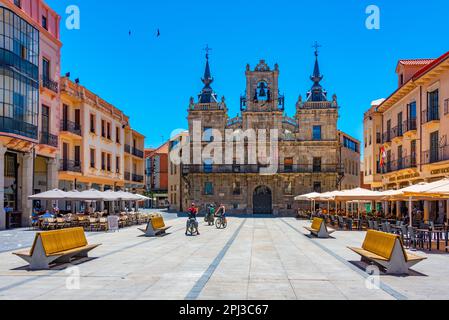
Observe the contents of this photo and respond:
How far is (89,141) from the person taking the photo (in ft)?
125

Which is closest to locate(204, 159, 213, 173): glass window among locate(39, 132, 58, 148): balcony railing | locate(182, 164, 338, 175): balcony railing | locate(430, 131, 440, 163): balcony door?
locate(182, 164, 338, 175): balcony railing

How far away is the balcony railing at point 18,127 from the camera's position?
2420 centimetres

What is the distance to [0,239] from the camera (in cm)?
1980

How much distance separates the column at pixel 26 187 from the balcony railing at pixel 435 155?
22.5 m

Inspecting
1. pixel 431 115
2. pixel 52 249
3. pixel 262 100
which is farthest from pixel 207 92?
pixel 52 249

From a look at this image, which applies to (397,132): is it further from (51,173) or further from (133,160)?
(133,160)

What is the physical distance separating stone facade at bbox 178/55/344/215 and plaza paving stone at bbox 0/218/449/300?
3896cm

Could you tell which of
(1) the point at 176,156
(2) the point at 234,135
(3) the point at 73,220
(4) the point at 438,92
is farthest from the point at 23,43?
(1) the point at 176,156

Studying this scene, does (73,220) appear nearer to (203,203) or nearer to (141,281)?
(141,281)

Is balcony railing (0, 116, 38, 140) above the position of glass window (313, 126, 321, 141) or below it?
below

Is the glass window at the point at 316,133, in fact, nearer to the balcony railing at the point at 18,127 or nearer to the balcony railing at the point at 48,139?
the balcony railing at the point at 48,139

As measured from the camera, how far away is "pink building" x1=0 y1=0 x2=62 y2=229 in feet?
80.8

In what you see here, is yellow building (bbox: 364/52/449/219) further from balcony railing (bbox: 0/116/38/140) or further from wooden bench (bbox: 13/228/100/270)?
balcony railing (bbox: 0/116/38/140)
